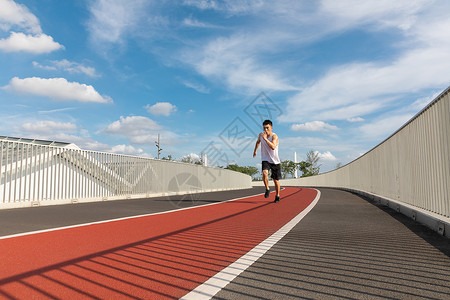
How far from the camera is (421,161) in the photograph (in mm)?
6328

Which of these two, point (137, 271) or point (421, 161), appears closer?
point (137, 271)

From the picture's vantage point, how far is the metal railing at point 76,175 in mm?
10562

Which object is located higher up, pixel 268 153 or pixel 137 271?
pixel 268 153

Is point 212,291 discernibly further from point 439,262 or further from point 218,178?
point 218,178

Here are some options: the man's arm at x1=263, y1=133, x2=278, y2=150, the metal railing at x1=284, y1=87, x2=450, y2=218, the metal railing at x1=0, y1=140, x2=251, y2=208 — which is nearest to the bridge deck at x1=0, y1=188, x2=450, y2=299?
the metal railing at x1=284, y1=87, x2=450, y2=218

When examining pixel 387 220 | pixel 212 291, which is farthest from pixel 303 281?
pixel 387 220

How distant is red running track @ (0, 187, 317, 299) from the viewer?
244 centimetres

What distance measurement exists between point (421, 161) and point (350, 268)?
432cm

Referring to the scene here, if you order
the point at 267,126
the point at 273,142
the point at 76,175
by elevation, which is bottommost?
the point at 76,175

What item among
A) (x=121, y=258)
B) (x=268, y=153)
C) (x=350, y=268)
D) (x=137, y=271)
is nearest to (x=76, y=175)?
(x=268, y=153)

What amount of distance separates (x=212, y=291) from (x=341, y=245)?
2.25 m

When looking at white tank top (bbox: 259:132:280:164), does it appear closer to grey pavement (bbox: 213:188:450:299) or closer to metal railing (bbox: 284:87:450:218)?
metal railing (bbox: 284:87:450:218)

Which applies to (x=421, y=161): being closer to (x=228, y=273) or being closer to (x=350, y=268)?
(x=350, y=268)

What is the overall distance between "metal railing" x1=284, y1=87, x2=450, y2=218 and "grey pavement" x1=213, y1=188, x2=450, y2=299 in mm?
934
